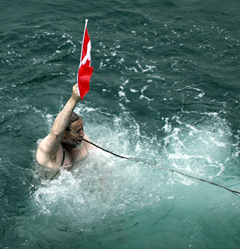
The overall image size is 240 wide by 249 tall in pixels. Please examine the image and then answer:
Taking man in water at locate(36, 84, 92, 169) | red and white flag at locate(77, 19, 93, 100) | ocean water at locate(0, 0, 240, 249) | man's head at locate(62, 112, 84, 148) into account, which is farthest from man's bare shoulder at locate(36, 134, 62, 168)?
red and white flag at locate(77, 19, 93, 100)

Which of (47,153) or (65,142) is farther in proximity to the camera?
(65,142)

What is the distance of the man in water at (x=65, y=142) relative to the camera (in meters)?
4.78

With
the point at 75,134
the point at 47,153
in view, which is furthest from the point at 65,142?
the point at 47,153

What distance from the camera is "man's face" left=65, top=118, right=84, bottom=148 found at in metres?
5.80

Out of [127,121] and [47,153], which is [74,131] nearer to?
[47,153]

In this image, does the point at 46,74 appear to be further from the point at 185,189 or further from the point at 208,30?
the point at 208,30

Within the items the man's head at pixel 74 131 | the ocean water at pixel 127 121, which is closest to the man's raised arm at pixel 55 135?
the man's head at pixel 74 131

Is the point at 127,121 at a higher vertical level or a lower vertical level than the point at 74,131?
lower

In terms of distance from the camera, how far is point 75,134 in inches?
232

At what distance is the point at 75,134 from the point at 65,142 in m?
0.29

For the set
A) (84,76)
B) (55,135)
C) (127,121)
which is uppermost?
(84,76)

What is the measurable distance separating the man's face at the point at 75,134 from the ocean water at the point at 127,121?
79 centimetres

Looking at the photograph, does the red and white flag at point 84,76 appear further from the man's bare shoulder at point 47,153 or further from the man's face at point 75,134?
the man's face at point 75,134

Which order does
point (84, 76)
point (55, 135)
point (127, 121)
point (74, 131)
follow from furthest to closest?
point (127, 121) < point (74, 131) < point (55, 135) < point (84, 76)
